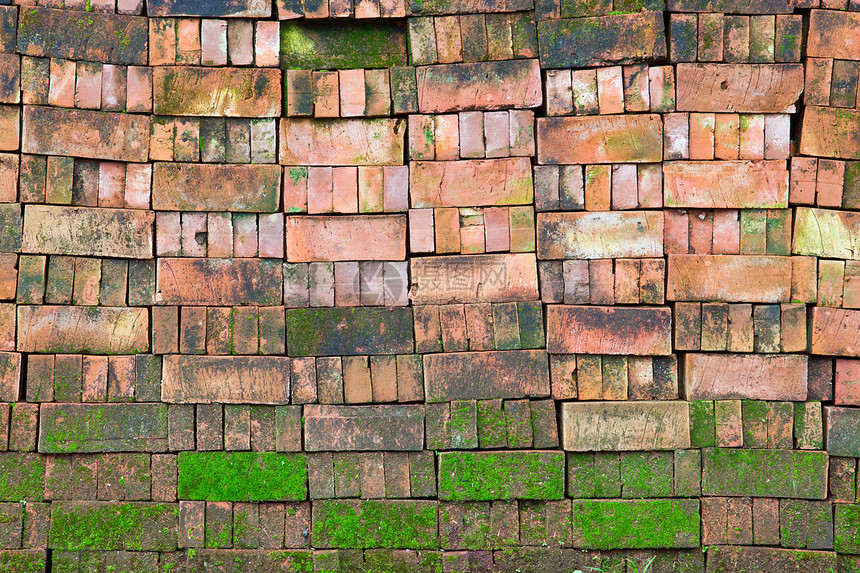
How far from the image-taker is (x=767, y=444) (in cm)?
333

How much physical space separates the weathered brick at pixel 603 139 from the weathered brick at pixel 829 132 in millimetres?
912

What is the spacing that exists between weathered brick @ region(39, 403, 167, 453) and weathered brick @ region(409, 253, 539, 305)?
6.02 feet

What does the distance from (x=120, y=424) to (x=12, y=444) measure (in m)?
0.69

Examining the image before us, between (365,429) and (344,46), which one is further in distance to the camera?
(344,46)

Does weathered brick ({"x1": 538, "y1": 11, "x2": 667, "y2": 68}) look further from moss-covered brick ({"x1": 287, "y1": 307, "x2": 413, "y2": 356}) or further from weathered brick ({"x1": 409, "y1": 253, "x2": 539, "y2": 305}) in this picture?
moss-covered brick ({"x1": 287, "y1": 307, "x2": 413, "y2": 356})

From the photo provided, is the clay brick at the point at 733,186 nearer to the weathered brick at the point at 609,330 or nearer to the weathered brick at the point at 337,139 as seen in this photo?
the weathered brick at the point at 609,330

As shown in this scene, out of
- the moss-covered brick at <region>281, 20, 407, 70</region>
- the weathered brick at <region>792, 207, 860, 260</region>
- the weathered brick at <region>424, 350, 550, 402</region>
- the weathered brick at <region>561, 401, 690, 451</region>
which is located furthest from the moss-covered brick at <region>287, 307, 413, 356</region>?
the weathered brick at <region>792, 207, 860, 260</region>

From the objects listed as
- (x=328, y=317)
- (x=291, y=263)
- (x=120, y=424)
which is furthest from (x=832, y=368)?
(x=120, y=424)

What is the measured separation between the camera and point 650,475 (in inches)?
131

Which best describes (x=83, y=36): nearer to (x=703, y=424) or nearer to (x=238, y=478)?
(x=238, y=478)

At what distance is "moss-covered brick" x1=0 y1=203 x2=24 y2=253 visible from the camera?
329cm

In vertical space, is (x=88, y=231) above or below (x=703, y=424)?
above

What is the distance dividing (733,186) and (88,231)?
4048 millimetres

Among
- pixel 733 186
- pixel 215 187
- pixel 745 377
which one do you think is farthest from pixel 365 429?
pixel 733 186
